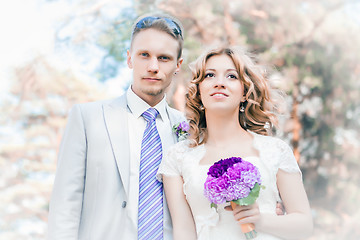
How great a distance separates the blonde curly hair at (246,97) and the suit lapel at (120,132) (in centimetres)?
40

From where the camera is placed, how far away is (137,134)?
2.50 metres

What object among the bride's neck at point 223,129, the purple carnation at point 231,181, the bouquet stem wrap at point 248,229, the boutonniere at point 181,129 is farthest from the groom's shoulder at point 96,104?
the bouquet stem wrap at point 248,229

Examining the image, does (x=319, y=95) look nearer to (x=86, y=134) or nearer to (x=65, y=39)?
(x=65, y=39)

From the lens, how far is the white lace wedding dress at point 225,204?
2090 mm

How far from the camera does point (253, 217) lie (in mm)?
1924

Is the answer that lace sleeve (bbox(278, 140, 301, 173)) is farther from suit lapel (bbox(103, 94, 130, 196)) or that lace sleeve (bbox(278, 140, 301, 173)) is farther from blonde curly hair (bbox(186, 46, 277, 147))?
suit lapel (bbox(103, 94, 130, 196))

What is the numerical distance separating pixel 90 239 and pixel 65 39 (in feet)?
29.4

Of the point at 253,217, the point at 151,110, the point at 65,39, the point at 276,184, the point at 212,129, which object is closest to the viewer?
the point at 253,217

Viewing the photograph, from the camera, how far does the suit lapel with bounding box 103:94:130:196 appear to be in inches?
91.2

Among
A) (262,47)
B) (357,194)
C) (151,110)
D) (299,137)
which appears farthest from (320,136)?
(151,110)

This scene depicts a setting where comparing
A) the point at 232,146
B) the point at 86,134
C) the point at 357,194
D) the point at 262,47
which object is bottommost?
the point at 232,146

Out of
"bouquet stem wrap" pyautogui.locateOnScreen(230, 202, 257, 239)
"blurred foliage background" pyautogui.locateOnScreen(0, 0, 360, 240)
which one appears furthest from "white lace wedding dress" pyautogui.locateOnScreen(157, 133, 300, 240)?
"blurred foliage background" pyautogui.locateOnScreen(0, 0, 360, 240)

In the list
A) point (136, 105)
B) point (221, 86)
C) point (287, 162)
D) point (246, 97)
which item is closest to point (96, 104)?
point (136, 105)

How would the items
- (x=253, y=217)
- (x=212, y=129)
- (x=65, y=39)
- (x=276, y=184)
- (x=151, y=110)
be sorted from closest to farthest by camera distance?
(x=253, y=217)
(x=276, y=184)
(x=212, y=129)
(x=151, y=110)
(x=65, y=39)
